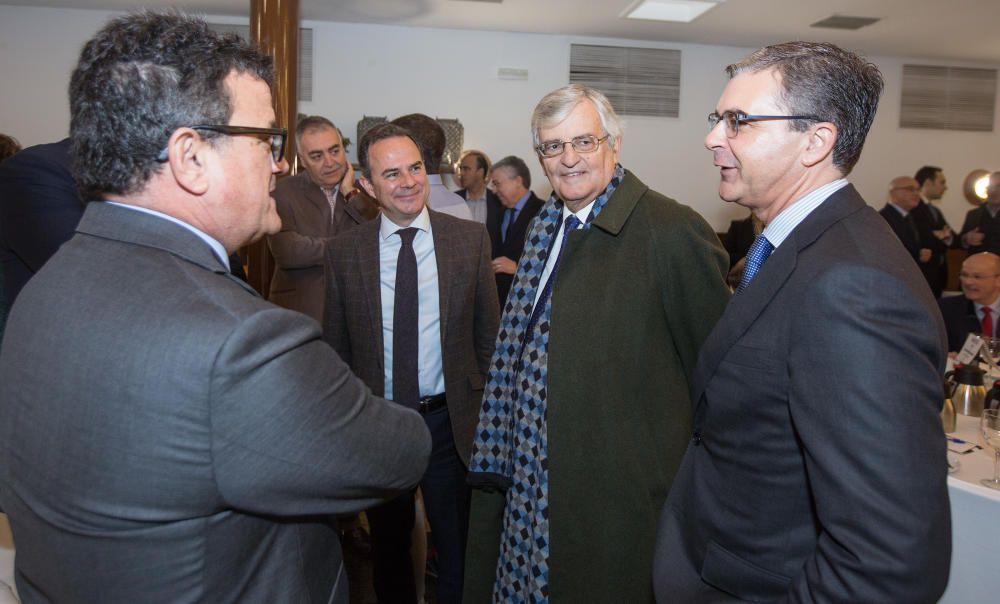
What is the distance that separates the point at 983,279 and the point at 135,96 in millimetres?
4137

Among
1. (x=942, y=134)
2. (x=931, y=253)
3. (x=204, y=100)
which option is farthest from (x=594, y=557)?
(x=942, y=134)

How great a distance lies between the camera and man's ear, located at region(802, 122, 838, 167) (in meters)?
1.09

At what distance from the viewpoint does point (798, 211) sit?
3.67ft

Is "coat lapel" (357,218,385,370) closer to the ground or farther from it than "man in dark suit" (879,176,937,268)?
closer to the ground

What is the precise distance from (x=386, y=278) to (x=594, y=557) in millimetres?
1060

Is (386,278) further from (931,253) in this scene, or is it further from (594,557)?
(931,253)

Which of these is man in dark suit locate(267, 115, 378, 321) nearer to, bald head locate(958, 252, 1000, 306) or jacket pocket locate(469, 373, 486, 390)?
jacket pocket locate(469, 373, 486, 390)

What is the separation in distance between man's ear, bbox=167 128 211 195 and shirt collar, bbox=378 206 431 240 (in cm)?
126

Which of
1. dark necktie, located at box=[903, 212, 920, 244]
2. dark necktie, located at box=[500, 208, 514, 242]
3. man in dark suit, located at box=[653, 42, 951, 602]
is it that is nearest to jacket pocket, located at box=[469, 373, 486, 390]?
man in dark suit, located at box=[653, 42, 951, 602]

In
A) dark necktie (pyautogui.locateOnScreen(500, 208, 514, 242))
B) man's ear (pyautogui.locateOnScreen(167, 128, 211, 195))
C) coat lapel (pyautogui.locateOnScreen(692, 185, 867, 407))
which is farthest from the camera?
dark necktie (pyautogui.locateOnScreen(500, 208, 514, 242))

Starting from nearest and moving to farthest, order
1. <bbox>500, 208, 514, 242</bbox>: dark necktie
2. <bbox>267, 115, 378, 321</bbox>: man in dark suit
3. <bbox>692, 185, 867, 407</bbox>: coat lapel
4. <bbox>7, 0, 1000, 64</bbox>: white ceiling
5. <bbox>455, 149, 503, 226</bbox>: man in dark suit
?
1. <bbox>692, 185, 867, 407</bbox>: coat lapel
2. <bbox>267, 115, 378, 321</bbox>: man in dark suit
3. <bbox>500, 208, 514, 242</bbox>: dark necktie
4. <bbox>455, 149, 503, 226</bbox>: man in dark suit
5. <bbox>7, 0, 1000, 64</bbox>: white ceiling

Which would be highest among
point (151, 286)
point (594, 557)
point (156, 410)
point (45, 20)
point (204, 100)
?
point (45, 20)

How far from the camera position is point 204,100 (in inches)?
36.3

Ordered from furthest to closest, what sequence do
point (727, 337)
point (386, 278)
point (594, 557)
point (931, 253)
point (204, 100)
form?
point (931, 253) < point (386, 278) < point (594, 557) < point (727, 337) < point (204, 100)
